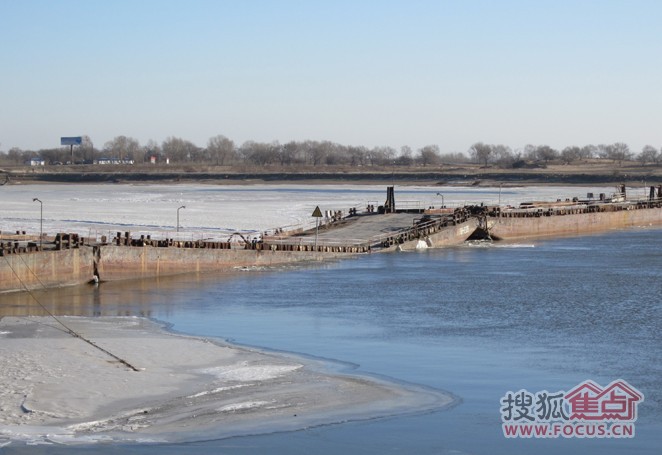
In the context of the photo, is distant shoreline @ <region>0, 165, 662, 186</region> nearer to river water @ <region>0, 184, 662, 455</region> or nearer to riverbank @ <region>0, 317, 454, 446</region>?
river water @ <region>0, 184, 662, 455</region>

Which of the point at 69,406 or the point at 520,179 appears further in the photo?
the point at 520,179

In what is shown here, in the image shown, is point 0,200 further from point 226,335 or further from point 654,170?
point 654,170

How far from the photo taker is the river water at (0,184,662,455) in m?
15.8

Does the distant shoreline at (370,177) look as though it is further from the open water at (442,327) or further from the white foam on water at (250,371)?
the white foam on water at (250,371)

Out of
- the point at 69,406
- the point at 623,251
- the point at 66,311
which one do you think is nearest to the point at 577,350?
the point at 69,406

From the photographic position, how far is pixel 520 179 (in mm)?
149875

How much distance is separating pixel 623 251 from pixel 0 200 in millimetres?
53247

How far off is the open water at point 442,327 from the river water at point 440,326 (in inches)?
1.6

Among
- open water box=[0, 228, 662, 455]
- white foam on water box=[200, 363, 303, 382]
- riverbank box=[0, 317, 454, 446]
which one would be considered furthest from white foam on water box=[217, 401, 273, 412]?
white foam on water box=[200, 363, 303, 382]

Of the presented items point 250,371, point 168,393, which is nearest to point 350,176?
point 250,371

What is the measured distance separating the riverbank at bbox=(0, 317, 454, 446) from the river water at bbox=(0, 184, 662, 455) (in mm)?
663

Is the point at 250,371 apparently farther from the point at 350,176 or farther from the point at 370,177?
the point at 350,176

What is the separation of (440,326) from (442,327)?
19cm

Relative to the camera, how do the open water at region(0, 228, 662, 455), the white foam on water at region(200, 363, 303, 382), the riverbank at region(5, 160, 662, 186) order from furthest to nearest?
1. the riverbank at region(5, 160, 662, 186)
2. the white foam on water at region(200, 363, 303, 382)
3. the open water at region(0, 228, 662, 455)
